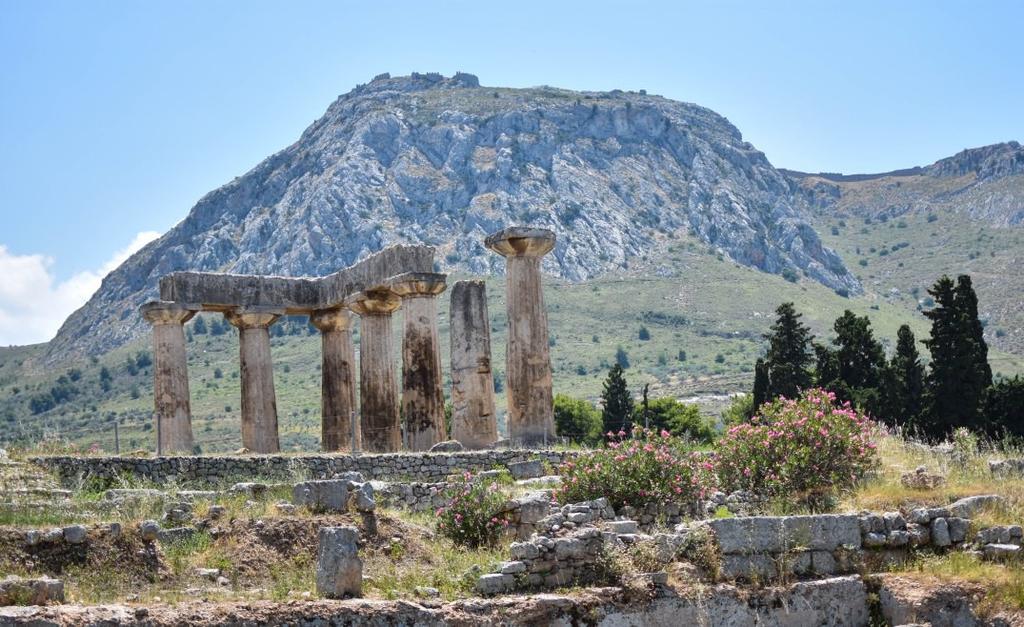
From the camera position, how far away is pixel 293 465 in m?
27.3

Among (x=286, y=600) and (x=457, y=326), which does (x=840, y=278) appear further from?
(x=286, y=600)

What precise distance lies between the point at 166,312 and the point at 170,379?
184 centimetres

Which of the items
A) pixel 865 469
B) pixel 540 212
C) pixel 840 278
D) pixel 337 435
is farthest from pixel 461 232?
pixel 865 469

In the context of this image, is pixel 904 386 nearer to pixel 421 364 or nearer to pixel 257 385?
pixel 421 364

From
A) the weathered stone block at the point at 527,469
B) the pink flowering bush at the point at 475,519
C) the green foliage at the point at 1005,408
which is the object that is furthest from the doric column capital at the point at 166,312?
the green foliage at the point at 1005,408

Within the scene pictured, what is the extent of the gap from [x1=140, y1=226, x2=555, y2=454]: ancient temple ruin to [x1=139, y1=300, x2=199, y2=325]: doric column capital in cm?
3

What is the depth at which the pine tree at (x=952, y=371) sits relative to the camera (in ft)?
132

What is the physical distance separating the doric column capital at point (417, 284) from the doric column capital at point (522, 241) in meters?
2.16

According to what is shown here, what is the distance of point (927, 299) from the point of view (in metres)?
180

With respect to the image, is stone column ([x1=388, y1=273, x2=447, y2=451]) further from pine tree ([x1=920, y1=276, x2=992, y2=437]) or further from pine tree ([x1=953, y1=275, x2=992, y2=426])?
pine tree ([x1=953, y1=275, x2=992, y2=426])

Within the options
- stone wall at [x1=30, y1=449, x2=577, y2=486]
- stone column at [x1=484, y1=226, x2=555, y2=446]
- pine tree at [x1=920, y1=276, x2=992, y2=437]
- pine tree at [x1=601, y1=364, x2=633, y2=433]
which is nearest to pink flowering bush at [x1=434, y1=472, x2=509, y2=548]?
stone wall at [x1=30, y1=449, x2=577, y2=486]

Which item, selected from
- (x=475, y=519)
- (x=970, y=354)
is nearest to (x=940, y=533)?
(x=475, y=519)

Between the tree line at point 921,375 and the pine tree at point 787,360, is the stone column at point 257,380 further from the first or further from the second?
the pine tree at point 787,360

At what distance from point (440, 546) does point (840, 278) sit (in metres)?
183
